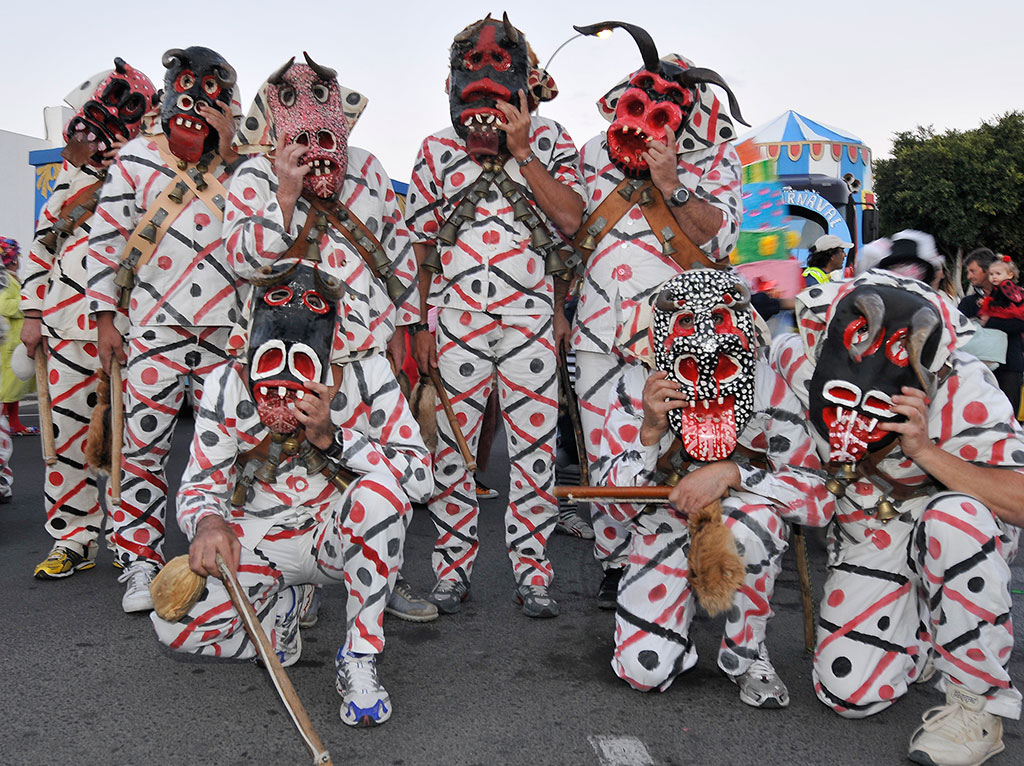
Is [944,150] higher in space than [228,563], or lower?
higher

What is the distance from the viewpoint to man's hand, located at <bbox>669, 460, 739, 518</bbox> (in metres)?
2.94

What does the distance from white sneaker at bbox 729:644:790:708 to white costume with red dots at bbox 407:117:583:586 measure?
1.16 m

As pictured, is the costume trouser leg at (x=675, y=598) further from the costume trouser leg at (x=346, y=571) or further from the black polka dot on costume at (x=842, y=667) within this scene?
the costume trouser leg at (x=346, y=571)

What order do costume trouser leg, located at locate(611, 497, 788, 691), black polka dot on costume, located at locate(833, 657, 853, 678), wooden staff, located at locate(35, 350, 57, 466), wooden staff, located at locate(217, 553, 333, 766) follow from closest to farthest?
wooden staff, located at locate(217, 553, 333, 766), black polka dot on costume, located at locate(833, 657, 853, 678), costume trouser leg, located at locate(611, 497, 788, 691), wooden staff, located at locate(35, 350, 57, 466)

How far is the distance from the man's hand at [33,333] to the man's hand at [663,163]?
296cm

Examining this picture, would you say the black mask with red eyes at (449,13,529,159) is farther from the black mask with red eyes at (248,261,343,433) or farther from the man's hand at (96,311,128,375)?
the man's hand at (96,311,128,375)

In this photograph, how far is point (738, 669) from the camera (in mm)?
3025

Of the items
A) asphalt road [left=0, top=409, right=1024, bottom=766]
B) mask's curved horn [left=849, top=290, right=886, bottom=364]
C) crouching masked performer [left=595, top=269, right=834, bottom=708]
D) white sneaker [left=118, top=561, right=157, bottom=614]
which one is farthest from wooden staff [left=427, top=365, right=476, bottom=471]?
mask's curved horn [left=849, top=290, right=886, bottom=364]

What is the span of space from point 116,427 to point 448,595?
5.17ft

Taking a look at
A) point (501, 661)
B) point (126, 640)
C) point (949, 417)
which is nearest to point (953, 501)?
point (949, 417)

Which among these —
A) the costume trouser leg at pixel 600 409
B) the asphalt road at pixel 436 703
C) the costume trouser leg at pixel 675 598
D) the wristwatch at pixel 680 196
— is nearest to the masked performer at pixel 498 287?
the costume trouser leg at pixel 600 409

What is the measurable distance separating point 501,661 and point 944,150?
96.8 feet

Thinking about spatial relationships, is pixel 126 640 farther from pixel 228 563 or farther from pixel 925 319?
pixel 925 319

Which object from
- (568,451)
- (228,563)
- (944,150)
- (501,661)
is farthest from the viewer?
(944,150)
